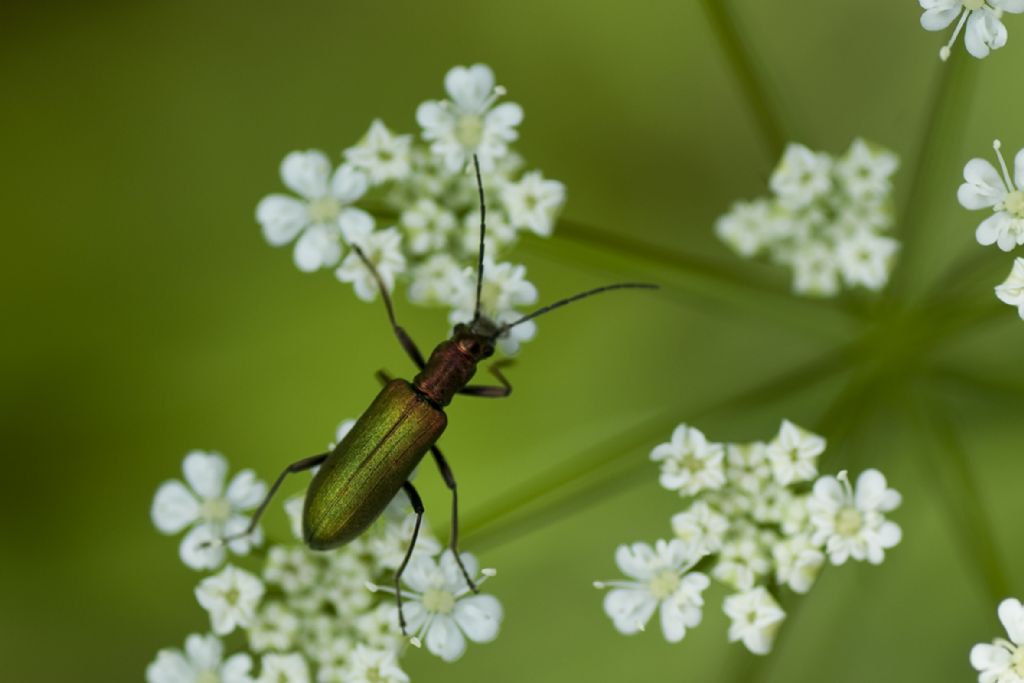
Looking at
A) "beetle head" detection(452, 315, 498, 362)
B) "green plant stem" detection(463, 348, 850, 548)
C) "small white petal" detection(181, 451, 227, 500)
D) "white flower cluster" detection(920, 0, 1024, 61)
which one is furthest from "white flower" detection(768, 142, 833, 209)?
"small white petal" detection(181, 451, 227, 500)

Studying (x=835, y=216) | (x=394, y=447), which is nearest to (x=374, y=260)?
(x=394, y=447)

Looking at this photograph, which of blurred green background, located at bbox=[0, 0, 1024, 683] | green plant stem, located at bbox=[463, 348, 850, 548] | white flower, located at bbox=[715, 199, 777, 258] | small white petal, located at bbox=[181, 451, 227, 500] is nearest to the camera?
green plant stem, located at bbox=[463, 348, 850, 548]

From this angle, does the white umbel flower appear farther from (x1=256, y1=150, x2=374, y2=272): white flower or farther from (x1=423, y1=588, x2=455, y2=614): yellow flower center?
(x1=256, y1=150, x2=374, y2=272): white flower

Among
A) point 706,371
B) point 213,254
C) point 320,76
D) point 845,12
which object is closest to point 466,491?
point 706,371

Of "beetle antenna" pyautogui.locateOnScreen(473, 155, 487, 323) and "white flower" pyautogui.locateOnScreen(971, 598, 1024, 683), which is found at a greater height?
"beetle antenna" pyautogui.locateOnScreen(473, 155, 487, 323)

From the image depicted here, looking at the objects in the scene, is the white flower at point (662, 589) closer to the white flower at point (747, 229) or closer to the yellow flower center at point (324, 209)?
the white flower at point (747, 229)

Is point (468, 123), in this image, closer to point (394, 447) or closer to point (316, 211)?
point (316, 211)

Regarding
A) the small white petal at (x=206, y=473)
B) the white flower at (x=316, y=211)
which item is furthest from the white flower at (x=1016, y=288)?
the small white petal at (x=206, y=473)
